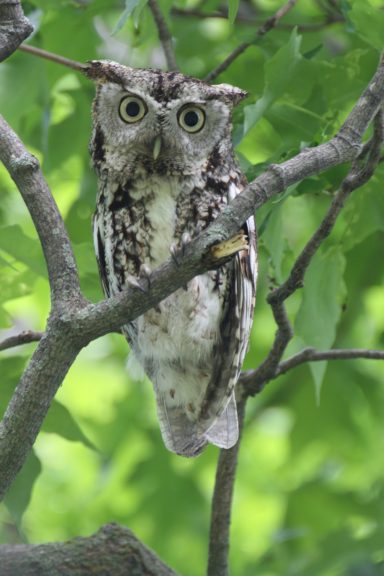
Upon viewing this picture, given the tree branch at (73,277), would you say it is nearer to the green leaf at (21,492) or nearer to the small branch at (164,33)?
the green leaf at (21,492)

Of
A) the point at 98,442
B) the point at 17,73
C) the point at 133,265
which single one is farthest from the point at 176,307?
the point at 98,442

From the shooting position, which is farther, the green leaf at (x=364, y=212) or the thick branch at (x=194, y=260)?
the green leaf at (x=364, y=212)

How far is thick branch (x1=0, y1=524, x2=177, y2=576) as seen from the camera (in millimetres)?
2715

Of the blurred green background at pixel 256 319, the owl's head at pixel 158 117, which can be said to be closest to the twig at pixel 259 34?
the blurred green background at pixel 256 319

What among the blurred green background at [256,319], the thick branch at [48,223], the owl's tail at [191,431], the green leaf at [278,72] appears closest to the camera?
the thick branch at [48,223]

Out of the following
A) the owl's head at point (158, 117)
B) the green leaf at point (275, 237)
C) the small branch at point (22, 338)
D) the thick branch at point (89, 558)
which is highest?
the owl's head at point (158, 117)

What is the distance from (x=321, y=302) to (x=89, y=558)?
97cm

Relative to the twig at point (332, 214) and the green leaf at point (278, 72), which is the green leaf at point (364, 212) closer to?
the twig at point (332, 214)

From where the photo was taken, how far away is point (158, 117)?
2965mm

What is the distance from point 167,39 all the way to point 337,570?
72.3 inches

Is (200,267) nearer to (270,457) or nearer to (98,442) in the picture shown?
(98,442)

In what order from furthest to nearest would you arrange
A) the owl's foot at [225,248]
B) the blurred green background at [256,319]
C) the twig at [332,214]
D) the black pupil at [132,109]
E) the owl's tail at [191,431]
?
the owl's tail at [191,431] → the black pupil at [132,109] → the blurred green background at [256,319] → the twig at [332,214] → the owl's foot at [225,248]

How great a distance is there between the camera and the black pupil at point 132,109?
9.93 feet

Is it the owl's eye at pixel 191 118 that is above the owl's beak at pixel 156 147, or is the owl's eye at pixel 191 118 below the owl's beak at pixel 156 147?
above
